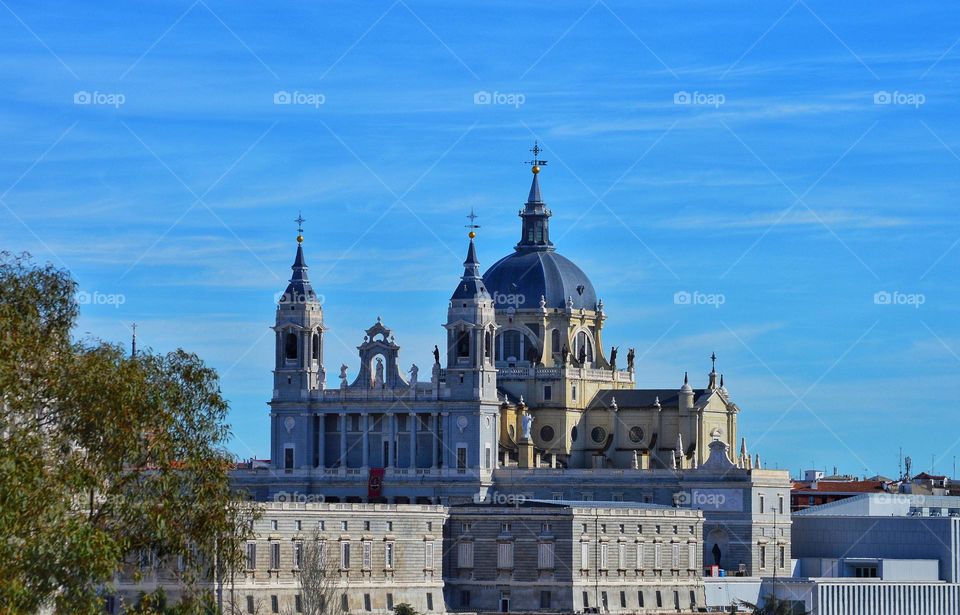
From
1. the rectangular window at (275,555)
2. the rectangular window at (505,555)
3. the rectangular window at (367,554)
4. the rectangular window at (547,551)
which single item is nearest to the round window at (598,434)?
the rectangular window at (505,555)

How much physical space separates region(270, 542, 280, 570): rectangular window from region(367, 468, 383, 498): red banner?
3480 centimetres

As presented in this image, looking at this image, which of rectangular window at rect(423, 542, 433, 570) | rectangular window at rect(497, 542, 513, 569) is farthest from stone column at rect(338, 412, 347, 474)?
rectangular window at rect(497, 542, 513, 569)

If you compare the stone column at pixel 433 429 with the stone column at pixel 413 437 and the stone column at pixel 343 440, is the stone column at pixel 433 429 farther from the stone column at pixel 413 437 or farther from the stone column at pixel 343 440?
the stone column at pixel 343 440

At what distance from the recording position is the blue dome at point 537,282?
546ft

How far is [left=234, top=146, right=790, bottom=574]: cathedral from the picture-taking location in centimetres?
15300

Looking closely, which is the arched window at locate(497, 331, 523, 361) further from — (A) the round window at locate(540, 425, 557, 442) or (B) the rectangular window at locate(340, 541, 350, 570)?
(B) the rectangular window at locate(340, 541, 350, 570)

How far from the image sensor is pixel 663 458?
160375 mm

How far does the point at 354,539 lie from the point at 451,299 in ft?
106

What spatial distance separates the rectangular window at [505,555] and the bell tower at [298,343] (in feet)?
101

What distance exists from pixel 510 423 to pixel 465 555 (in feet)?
A: 98.9

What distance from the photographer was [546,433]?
163125mm

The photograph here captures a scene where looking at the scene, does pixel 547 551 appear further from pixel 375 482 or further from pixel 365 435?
pixel 365 435

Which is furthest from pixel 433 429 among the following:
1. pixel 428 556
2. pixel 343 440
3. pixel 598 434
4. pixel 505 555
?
pixel 428 556

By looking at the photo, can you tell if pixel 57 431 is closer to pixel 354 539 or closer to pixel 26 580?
pixel 26 580
